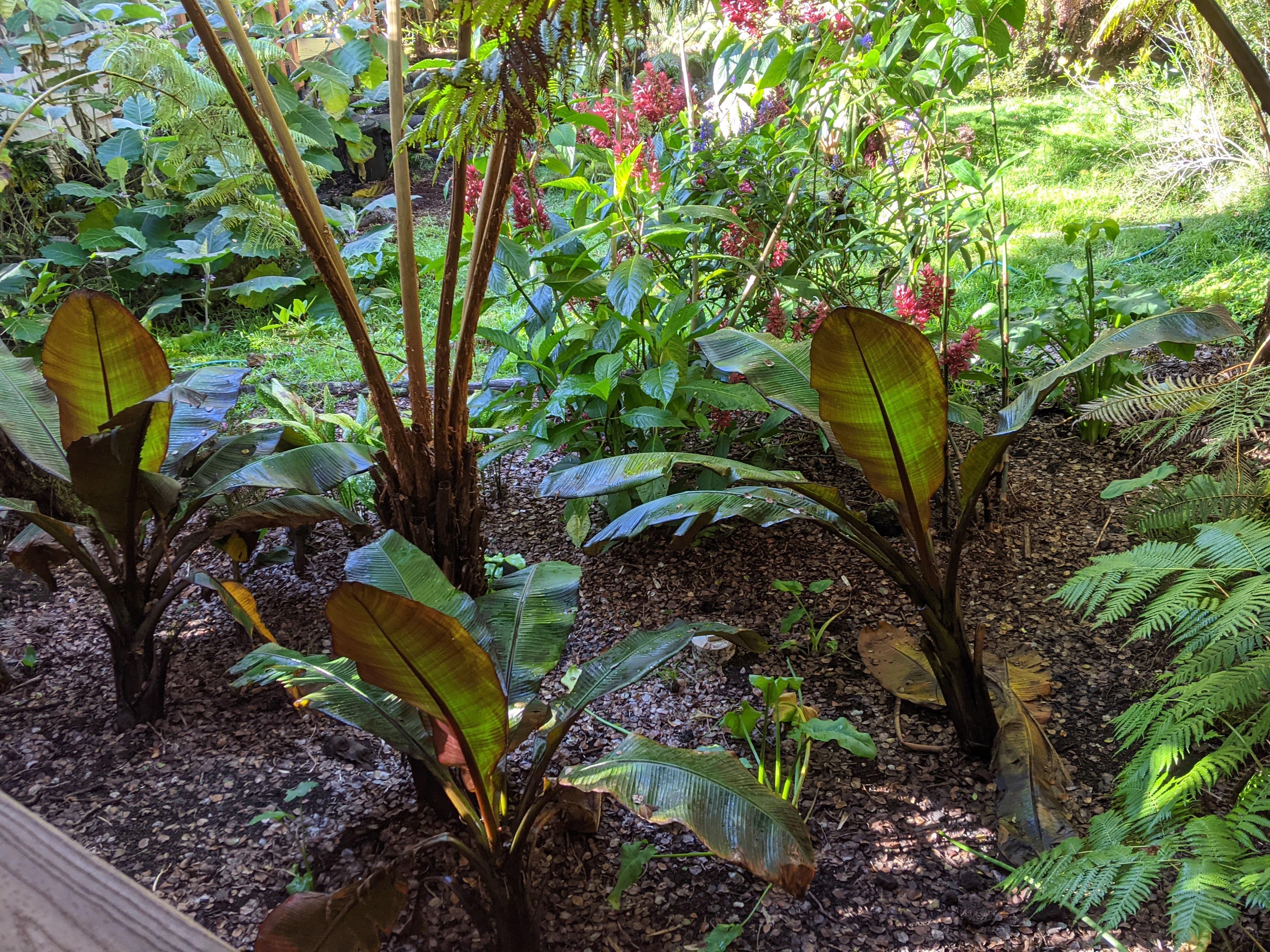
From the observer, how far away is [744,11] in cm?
234

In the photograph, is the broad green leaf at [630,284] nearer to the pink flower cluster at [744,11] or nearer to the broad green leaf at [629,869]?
the pink flower cluster at [744,11]

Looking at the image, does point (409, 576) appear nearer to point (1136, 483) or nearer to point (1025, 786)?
point (1025, 786)

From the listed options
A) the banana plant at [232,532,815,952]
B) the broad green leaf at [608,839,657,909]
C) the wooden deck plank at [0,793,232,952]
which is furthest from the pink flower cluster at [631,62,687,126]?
the wooden deck plank at [0,793,232,952]

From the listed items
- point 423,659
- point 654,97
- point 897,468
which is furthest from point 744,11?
point 423,659

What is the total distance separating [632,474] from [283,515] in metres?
0.89

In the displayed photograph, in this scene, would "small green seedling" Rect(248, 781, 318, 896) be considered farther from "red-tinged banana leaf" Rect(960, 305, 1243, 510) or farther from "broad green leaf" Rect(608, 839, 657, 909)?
"red-tinged banana leaf" Rect(960, 305, 1243, 510)

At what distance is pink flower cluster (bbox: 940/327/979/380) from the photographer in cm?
224

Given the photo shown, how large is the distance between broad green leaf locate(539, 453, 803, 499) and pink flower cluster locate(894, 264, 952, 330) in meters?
0.82

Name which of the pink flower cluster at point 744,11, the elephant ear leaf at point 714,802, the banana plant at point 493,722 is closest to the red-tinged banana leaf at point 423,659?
the banana plant at point 493,722

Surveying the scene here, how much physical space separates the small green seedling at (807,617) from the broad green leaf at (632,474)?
64 centimetres

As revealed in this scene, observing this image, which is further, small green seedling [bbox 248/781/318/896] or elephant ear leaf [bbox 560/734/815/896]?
small green seedling [bbox 248/781/318/896]

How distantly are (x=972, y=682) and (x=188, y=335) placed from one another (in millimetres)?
4648

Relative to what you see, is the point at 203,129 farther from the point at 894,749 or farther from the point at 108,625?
the point at 894,749

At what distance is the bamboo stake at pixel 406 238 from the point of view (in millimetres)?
1833
